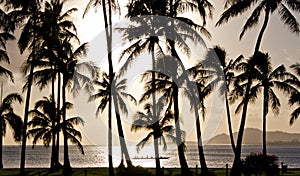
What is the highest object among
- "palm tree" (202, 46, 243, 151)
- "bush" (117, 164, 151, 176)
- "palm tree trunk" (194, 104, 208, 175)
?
"palm tree" (202, 46, 243, 151)

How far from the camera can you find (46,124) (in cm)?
4131

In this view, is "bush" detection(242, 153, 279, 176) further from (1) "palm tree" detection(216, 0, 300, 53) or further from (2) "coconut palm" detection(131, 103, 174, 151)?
(2) "coconut palm" detection(131, 103, 174, 151)

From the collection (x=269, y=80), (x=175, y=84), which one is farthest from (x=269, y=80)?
(x=175, y=84)

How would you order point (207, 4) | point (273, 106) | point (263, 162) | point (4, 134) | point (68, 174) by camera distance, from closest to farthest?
1. point (263, 162)
2. point (207, 4)
3. point (68, 174)
4. point (273, 106)
5. point (4, 134)

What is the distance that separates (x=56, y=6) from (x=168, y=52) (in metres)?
12.3

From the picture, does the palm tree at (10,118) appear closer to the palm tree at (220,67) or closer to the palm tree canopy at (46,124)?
the palm tree canopy at (46,124)

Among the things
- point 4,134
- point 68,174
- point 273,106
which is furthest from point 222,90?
point 4,134

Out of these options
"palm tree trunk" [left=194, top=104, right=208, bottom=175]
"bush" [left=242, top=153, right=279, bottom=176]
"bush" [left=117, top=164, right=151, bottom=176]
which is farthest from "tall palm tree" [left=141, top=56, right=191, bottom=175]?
"bush" [left=117, top=164, right=151, bottom=176]

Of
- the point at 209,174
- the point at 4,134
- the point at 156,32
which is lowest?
the point at 209,174

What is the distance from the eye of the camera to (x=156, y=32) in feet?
98.8

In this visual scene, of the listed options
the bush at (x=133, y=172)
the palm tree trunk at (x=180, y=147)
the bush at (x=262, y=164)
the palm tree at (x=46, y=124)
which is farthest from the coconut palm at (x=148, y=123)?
the bush at (x=133, y=172)

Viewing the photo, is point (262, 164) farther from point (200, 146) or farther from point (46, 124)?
point (46, 124)

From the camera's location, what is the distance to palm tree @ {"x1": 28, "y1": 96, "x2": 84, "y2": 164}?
133 feet

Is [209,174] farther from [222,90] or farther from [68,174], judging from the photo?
[68,174]
